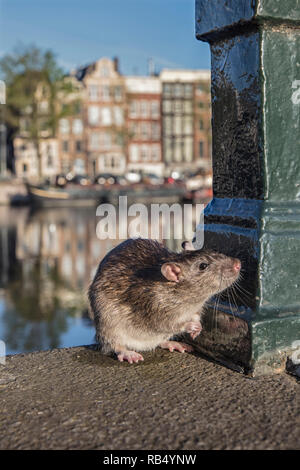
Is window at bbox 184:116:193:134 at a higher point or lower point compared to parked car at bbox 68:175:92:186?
higher

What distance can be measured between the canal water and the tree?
815 inches

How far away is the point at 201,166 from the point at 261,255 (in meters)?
55.2

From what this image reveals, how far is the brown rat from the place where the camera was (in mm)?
2975

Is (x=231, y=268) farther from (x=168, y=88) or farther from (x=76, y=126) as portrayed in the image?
(x=168, y=88)

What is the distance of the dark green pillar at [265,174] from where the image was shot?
2674 millimetres

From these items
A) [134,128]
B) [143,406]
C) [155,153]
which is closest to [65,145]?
[134,128]

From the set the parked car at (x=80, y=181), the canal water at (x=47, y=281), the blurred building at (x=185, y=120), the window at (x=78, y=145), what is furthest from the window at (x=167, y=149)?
the canal water at (x=47, y=281)

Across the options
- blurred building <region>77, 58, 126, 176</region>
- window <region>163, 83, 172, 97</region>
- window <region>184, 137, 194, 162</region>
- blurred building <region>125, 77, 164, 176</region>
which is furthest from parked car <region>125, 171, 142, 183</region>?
window <region>163, 83, 172, 97</region>

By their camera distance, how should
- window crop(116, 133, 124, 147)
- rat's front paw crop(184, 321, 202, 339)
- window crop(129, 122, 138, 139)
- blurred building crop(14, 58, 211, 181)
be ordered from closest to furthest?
rat's front paw crop(184, 321, 202, 339) < window crop(116, 133, 124, 147) < blurred building crop(14, 58, 211, 181) < window crop(129, 122, 138, 139)

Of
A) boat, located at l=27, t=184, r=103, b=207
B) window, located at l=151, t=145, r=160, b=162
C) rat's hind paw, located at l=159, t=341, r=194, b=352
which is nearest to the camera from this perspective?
rat's hind paw, located at l=159, t=341, r=194, b=352

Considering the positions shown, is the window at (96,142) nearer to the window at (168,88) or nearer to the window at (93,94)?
the window at (93,94)

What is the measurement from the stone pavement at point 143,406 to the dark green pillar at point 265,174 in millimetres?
211

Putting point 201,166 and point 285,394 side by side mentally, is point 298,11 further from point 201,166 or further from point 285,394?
point 201,166

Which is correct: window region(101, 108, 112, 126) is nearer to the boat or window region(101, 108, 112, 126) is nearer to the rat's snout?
the boat
